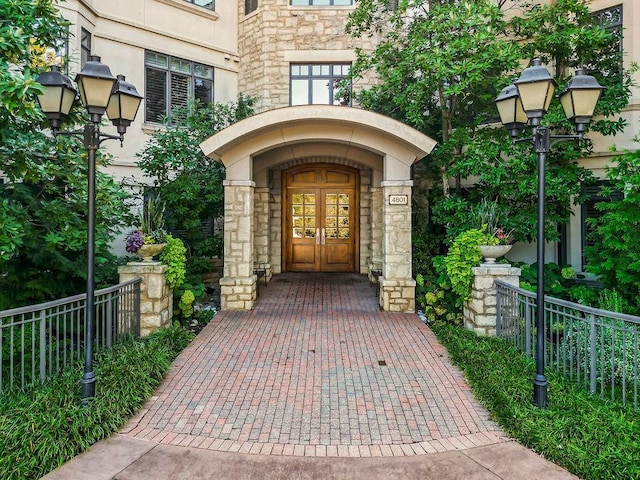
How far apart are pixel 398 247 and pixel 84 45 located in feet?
27.3

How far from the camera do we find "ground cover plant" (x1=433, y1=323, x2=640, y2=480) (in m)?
3.27

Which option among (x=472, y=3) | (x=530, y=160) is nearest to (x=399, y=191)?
(x=530, y=160)

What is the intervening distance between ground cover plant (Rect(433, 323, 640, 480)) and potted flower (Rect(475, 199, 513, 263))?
1.93m

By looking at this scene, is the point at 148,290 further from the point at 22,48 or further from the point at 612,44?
the point at 612,44

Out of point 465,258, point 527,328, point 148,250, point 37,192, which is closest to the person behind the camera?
point 527,328

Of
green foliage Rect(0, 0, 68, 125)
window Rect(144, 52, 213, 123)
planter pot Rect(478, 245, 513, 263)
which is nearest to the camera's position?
green foliage Rect(0, 0, 68, 125)

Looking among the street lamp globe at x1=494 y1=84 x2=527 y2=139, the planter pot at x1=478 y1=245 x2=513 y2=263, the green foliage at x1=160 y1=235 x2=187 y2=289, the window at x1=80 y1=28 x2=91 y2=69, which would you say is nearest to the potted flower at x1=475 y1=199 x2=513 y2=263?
the planter pot at x1=478 y1=245 x2=513 y2=263

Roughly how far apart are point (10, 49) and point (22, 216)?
6.39 ft

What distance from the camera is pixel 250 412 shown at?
4.26 meters

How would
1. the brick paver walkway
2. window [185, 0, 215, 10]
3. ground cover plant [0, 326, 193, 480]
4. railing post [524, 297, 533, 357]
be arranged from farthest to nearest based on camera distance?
1. window [185, 0, 215, 10]
2. railing post [524, 297, 533, 357]
3. the brick paver walkway
4. ground cover plant [0, 326, 193, 480]

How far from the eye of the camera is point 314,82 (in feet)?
38.4

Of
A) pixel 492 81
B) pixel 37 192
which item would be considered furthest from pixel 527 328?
pixel 37 192

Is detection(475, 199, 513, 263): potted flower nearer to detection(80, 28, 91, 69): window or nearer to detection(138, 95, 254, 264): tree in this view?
detection(138, 95, 254, 264): tree

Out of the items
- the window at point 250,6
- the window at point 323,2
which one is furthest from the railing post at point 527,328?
the window at point 250,6
